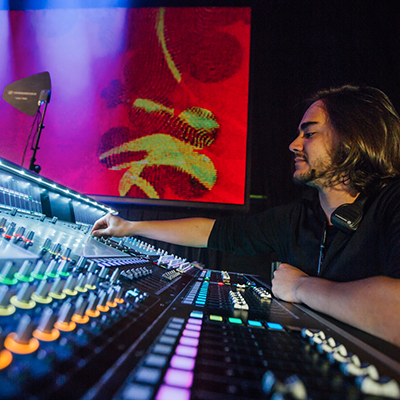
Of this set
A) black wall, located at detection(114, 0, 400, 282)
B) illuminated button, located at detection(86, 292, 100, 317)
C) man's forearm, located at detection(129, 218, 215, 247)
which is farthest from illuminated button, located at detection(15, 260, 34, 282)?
black wall, located at detection(114, 0, 400, 282)

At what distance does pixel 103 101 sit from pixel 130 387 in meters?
3.25

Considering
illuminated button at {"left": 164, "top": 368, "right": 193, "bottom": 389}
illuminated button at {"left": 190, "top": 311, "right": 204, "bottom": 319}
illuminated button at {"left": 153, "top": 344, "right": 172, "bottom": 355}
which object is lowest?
illuminated button at {"left": 190, "top": 311, "right": 204, "bottom": 319}

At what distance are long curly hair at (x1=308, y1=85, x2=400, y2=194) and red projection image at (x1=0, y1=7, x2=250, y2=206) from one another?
1.39 meters

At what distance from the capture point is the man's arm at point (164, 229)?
1.39 m

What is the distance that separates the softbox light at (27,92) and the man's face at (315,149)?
1.99m

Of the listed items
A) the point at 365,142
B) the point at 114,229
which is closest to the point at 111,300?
the point at 114,229

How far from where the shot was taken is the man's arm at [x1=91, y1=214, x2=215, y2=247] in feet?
4.55

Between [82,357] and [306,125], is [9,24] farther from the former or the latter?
Result: [82,357]

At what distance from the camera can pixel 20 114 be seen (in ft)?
10.0

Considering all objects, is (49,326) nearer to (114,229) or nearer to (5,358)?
(5,358)

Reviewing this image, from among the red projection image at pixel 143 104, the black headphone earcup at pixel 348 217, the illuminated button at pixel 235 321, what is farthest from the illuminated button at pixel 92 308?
the red projection image at pixel 143 104

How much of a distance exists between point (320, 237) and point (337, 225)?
22 centimetres

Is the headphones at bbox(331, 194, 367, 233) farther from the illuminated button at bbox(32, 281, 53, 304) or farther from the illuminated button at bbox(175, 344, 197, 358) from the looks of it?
the illuminated button at bbox(32, 281, 53, 304)

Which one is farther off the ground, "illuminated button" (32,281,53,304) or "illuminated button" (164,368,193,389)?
"illuminated button" (32,281,53,304)
